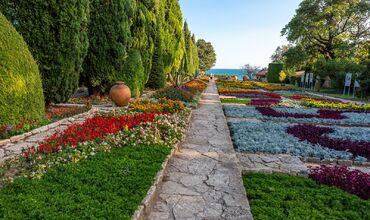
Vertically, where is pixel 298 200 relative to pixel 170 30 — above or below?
below

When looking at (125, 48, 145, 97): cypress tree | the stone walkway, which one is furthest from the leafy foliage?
the stone walkway

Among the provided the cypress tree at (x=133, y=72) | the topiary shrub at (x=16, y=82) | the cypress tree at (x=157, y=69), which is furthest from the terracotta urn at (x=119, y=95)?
the cypress tree at (x=157, y=69)

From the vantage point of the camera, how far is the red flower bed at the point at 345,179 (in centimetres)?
393

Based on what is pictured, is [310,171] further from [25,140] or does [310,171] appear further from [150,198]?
[25,140]

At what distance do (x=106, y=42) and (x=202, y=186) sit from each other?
956 centimetres

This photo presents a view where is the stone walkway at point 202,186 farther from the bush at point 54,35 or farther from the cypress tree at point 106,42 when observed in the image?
the cypress tree at point 106,42

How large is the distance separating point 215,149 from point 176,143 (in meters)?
0.81

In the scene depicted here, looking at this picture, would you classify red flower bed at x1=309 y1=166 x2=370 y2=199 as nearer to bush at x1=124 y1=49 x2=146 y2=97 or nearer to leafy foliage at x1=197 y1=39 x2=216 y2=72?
bush at x1=124 y1=49 x2=146 y2=97

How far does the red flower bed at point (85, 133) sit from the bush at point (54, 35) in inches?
108

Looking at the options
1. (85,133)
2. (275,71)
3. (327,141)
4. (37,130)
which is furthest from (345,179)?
(275,71)

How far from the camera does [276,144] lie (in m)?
6.27

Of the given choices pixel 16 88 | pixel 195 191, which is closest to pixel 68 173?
pixel 195 191

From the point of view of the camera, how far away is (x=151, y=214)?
3062 millimetres

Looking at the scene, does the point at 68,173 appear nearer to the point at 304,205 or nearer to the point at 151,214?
the point at 151,214
